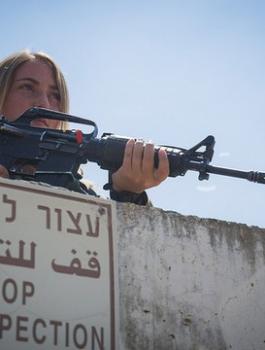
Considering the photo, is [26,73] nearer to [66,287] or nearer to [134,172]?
[134,172]

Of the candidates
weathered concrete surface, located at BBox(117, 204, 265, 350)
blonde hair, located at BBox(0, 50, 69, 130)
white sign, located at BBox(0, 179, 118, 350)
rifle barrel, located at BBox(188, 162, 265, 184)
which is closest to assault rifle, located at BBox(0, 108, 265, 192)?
rifle barrel, located at BBox(188, 162, 265, 184)

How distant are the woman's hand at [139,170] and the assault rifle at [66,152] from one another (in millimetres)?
40

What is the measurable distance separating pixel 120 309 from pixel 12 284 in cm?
39

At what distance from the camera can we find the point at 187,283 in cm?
204

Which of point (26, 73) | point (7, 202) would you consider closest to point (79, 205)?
point (7, 202)

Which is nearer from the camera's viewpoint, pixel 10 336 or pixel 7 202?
pixel 10 336

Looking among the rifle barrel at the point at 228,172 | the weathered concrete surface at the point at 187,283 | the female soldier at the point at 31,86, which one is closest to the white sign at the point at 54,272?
the weathered concrete surface at the point at 187,283

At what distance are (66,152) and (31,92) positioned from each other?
1.66 feet

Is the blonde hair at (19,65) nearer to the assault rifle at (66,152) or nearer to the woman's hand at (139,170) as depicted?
the assault rifle at (66,152)

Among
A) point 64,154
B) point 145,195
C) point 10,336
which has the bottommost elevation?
point 10,336

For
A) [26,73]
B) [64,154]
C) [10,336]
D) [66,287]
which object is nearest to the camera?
[10,336]

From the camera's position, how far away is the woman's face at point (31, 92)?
310 cm

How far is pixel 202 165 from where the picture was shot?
106 inches

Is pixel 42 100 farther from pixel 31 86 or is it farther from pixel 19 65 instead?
pixel 19 65
